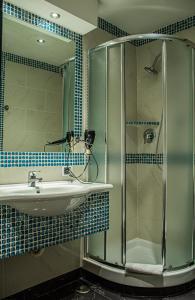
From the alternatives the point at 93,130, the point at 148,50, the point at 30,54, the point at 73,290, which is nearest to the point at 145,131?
the point at 93,130

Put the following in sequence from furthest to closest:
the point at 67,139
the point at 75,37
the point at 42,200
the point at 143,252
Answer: the point at 143,252 → the point at 75,37 → the point at 67,139 → the point at 42,200

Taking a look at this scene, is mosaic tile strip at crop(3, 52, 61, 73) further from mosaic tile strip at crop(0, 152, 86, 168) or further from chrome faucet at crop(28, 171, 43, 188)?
chrome faucet at crop(28, 171, 43, 188)

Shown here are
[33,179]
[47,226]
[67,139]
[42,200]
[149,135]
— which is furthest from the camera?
[149,135]

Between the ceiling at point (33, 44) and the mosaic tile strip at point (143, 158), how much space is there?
3.89 feet

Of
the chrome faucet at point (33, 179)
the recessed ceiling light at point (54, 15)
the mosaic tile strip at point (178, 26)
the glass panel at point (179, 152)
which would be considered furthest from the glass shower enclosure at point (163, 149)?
the chrome faucet at point (33, 179)

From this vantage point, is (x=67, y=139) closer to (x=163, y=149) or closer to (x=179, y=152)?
(x=163, y=149)

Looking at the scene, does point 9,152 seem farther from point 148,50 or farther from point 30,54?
point 148,50

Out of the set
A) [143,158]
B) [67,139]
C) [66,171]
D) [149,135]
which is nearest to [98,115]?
[67,139]

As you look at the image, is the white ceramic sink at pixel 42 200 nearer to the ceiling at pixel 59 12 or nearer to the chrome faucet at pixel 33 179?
the chrome faucet at pixel 33 179

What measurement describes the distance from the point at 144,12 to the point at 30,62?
1.26m

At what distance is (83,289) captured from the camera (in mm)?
2014

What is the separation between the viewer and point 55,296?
6.27 feet

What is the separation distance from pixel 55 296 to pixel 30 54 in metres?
1.90

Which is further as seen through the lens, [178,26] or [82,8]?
[178,26]
